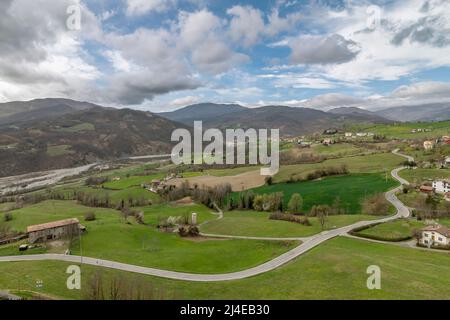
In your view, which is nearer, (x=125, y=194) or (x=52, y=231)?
(x=52, y=231)

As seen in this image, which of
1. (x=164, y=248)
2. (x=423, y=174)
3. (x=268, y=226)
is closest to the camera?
(x=164, y=248)

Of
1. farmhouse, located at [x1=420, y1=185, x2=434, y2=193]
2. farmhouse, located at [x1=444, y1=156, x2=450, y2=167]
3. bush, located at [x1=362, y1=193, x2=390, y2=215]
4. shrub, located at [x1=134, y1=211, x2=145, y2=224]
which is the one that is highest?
farmhouse, located at [x1=444, y1=156, x2=450, y2=167]

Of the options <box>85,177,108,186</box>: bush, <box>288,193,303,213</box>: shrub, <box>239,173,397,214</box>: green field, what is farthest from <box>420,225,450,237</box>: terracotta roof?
<box>85,177,108,186</box>: bush

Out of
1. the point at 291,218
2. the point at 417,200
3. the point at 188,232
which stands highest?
the point at 417,200

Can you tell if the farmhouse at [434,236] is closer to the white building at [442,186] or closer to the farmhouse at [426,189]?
the farmhouse at [426,189]

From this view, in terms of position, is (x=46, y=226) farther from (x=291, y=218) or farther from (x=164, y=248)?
(x=291, y=218)

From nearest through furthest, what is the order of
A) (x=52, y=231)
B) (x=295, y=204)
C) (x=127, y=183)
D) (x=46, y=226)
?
(x=52, y=231)
(x=46, y=226)
(x=295, y=204)
(x=127, y=183)

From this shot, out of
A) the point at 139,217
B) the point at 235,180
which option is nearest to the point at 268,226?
the point at 139,217

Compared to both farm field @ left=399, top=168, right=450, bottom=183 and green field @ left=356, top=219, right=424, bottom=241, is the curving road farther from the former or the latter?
farm field @ left=399, top=168, right=450, bottom=183
